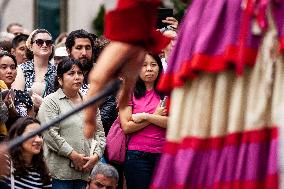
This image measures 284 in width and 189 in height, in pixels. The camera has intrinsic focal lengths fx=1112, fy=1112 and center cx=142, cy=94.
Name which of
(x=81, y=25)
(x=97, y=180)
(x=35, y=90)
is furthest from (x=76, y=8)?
(x=97, y=180)

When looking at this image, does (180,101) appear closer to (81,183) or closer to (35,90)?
(81,183)

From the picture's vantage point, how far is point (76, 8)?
2291cm

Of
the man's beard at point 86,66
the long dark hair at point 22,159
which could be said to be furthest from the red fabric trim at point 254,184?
the man's beard at point 86,66

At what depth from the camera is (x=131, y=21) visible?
4.49 metres

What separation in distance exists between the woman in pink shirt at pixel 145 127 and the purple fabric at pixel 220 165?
4707mm

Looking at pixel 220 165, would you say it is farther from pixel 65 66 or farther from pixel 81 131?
pixel 65 66

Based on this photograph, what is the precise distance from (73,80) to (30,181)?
1453 millimetres

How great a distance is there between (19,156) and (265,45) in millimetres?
4141

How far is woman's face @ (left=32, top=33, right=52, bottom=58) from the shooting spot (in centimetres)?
1103

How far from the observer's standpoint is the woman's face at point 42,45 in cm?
1103

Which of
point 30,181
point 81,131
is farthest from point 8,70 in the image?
point 30,181

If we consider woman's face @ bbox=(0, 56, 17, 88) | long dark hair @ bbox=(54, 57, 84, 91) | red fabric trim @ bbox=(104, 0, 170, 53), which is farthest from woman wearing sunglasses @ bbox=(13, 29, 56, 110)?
red fabric trim @ bbox=(104, 0, 170, 53)

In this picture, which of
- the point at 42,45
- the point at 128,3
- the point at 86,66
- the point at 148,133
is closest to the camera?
the point at 128,3

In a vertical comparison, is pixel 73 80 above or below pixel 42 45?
below
